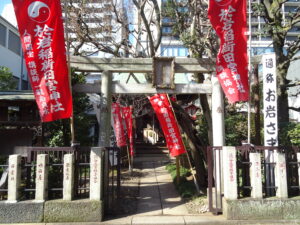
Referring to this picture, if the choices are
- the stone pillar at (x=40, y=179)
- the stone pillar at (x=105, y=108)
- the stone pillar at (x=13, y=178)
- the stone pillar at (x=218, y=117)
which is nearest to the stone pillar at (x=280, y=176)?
the stone pillar at (x=218, y=117)

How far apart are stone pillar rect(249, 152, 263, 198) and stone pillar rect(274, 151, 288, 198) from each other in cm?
53

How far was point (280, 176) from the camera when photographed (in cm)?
689

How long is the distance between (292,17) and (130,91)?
6.62m

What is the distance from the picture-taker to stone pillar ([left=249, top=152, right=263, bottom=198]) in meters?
6.75

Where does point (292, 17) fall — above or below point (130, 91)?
above

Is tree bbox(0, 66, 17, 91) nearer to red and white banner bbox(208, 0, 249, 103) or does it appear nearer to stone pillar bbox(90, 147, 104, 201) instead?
stone pillar bbox(90, 147, 104, 201)

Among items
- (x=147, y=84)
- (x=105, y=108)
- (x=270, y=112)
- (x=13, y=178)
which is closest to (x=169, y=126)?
(x=147, y=84)

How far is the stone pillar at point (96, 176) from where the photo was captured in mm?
6750

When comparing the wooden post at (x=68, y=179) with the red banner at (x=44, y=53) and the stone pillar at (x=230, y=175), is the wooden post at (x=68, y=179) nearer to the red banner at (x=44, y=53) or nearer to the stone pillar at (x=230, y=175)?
the red banner at (x=44, y=53)

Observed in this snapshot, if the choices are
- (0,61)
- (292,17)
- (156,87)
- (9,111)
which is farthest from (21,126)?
(0,61)

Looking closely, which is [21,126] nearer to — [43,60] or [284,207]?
[43,60]

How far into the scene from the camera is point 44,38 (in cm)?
693

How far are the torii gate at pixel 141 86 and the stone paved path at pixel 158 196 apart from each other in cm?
215

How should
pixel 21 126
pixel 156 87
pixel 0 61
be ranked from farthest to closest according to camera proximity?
pixel 0 61
pixel 21 126
pixel 156 87
